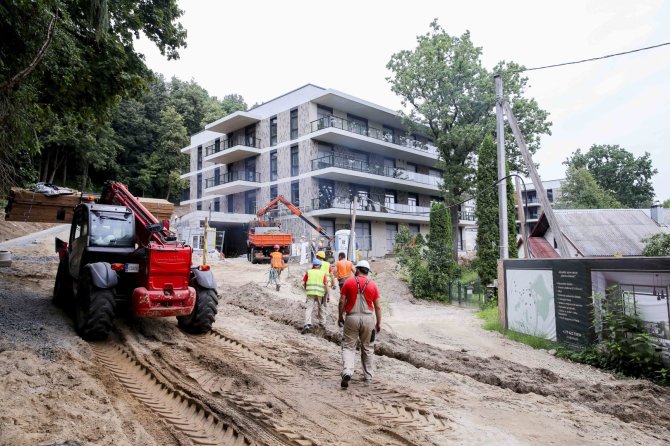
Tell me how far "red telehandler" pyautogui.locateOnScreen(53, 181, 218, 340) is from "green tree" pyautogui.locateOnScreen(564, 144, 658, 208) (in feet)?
194

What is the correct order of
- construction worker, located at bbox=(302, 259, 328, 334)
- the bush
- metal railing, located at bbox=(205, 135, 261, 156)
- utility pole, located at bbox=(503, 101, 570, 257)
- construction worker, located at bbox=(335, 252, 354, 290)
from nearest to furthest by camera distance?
1. the bush
2. construction worker, located at bbox=(302, 259, 328, 334)
3. utility pole, located at bbox=(503, 101, 570, 257)
4. construction worker, located at bbox=(335, 252, 354, 290)
5. metal railing, located at bbox=(205, 135, 261, 156)

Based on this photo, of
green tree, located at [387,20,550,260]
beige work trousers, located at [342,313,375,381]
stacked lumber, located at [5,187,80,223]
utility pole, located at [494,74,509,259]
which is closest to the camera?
beige work trousers, located at [342,313,375,381]

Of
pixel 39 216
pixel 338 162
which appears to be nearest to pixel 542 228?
pixel 338 162

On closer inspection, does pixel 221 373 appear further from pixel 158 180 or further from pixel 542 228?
pixel 158 180

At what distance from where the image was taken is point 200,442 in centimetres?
417

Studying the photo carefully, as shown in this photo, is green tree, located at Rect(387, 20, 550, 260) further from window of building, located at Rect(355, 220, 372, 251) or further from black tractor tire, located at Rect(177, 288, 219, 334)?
black tractor tire, located at Rect(177, 288, 219, 334)

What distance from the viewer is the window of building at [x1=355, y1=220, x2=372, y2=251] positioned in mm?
33484

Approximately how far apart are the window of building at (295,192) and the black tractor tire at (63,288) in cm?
2299

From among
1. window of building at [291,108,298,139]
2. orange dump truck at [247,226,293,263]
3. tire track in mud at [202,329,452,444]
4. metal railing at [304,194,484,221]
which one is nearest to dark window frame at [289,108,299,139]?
window of building at [291,108,298,139]

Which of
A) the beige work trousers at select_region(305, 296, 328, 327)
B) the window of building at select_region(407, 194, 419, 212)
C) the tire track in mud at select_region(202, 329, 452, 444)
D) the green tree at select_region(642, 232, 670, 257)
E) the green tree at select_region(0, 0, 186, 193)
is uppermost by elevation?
the window of building at select_region(407, 194, 419, 212)

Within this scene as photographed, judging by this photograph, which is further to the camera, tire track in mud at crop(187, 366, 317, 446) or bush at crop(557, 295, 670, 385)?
bush at crop(557, 295, 670, 385)

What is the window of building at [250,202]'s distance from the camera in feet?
119

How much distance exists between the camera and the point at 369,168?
34188 millimetres

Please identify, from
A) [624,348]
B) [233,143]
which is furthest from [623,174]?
[624,348]
